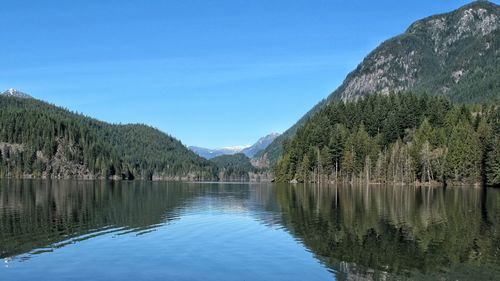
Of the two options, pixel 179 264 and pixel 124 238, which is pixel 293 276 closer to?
pixel 179 264

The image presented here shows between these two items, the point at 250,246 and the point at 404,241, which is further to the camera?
the point at 404,241

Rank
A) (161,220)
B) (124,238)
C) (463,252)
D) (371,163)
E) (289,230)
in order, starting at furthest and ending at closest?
(371,163), (161,220), (289,230), (124,238), (463,252)

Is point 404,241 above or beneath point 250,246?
above

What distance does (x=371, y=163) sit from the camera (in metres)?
194

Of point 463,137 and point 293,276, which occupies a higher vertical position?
point 463,137

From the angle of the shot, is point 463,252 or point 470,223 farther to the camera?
point 470,223

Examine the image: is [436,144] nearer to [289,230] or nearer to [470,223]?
[470,223]

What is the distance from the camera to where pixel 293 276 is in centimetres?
3262

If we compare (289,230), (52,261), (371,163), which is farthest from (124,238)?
(371,163)

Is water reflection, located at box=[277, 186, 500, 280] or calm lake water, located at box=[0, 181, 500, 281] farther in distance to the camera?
water reflection, located at box=[277, 186, 500, 280]


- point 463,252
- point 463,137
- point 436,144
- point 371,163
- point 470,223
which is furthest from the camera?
point 371,163

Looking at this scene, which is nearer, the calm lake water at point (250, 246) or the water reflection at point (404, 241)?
the calm lake water at point (250, 246)

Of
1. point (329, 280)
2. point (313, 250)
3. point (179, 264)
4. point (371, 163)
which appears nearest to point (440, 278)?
point (329, 280)

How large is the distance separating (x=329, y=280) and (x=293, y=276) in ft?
8.08
